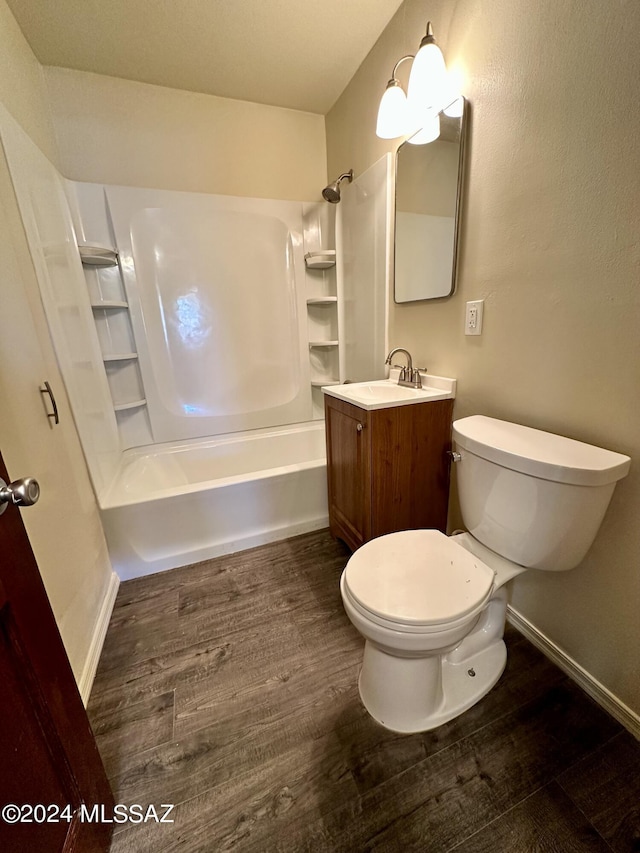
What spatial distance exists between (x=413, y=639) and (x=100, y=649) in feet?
3.95

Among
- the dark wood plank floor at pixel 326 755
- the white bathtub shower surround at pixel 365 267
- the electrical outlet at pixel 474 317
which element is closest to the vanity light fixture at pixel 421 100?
the white bathtub shower surround at pixel 365 267

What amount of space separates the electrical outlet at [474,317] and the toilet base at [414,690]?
1.13 m

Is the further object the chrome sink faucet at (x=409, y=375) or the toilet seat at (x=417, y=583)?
the chrome sink faucet at (x=409, y=375)

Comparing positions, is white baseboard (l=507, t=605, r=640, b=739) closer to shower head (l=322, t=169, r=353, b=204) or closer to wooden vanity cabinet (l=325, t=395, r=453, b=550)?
wooden vanity cabinet (l=325, t=395, r=453, b=550)

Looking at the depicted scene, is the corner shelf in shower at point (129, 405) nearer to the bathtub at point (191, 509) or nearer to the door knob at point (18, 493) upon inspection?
the bathtub at point (191, 509)

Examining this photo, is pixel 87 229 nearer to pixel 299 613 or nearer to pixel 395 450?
pixel 395 450

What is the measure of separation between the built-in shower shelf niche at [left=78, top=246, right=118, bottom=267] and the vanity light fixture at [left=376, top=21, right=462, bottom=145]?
1.57 m

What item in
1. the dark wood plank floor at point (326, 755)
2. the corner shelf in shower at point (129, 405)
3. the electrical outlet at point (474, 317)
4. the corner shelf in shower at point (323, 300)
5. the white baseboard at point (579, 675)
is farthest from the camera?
the corner shelf in shower at point (323, 300)

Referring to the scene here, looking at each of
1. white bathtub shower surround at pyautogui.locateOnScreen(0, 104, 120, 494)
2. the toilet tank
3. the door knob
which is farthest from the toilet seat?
white bathtub shower surround at pyautogui.locateOnScreen(0, 104, 120, 494)

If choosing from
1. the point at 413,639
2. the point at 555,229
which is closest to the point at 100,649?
the point at 413,639

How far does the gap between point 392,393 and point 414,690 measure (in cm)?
107

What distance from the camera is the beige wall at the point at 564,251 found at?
86 cm

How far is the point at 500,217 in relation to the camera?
1.17 m

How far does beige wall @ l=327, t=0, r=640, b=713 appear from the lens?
33.9 inches
